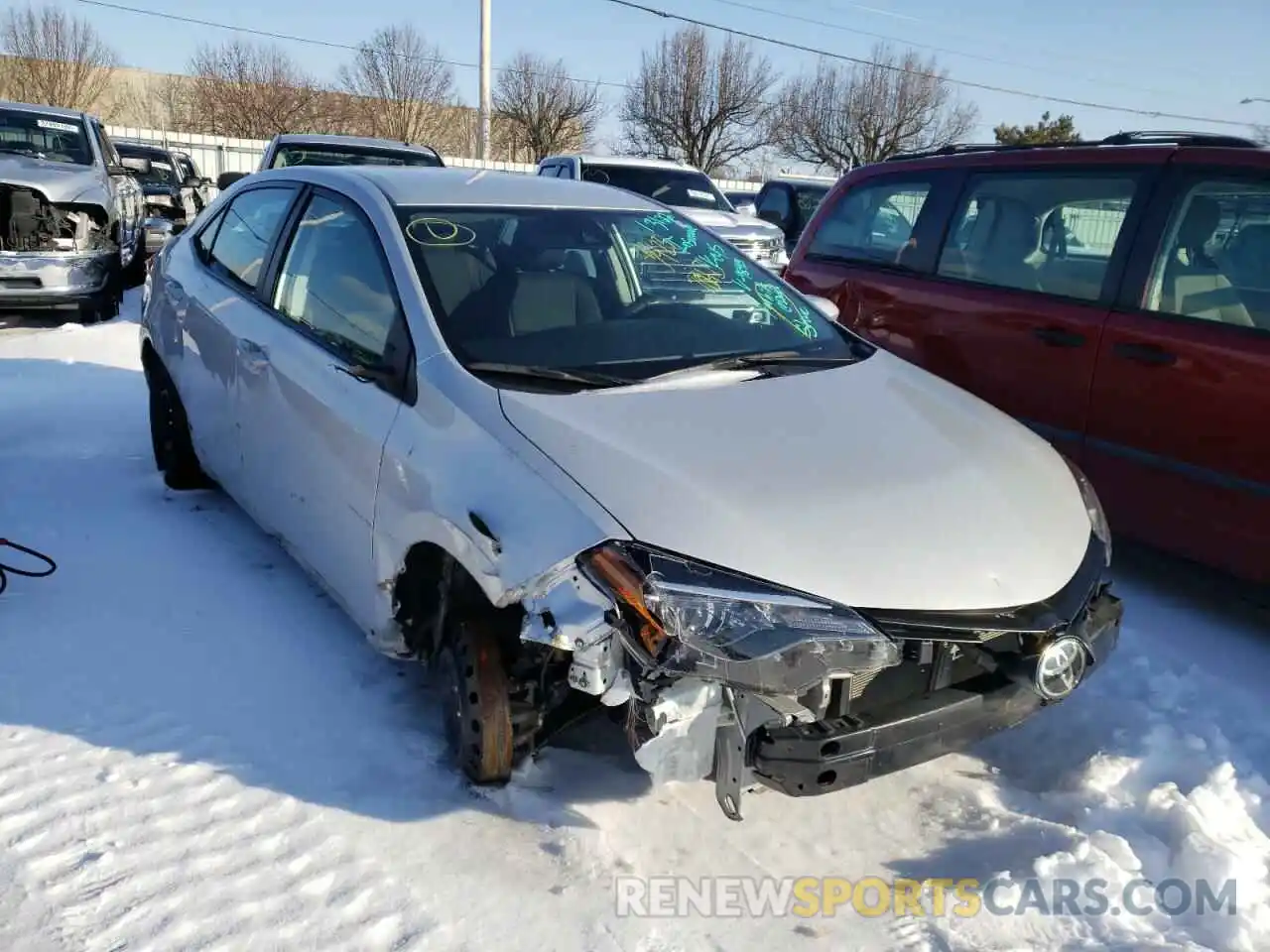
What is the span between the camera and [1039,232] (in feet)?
15.5

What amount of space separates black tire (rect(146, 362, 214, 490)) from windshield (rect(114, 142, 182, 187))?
12975 mm

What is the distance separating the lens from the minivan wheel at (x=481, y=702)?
263cm

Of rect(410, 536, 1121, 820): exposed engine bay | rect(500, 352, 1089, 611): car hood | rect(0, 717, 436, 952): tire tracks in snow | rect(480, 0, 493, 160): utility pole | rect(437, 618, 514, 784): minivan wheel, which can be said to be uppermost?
rect(480, 0, 493, 160): utility pole

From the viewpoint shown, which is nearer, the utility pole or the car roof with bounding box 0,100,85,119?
the car roof with bounding box 0,100,85,119

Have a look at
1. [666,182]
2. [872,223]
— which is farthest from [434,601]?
[666,182]

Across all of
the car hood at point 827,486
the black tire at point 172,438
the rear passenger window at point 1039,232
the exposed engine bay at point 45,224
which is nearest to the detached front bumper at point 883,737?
the car hood at point 827,486

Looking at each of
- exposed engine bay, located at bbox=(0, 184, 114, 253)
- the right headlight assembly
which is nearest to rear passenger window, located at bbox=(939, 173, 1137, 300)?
the right headlight assembly

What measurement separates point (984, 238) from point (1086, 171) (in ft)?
1.76

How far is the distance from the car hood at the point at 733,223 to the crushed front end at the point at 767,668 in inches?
378

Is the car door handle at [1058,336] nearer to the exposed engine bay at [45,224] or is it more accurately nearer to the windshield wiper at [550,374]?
the windshield wiper at [550,374]

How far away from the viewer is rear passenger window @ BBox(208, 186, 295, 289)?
13.4ft

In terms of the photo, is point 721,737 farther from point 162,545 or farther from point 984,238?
point 984,238

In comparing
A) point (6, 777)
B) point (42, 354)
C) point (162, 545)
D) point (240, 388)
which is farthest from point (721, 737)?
point (42, 354)

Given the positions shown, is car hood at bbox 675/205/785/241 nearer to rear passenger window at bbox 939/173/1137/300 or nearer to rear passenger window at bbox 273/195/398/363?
rear passenger window at bbox 939/173/1137/300
